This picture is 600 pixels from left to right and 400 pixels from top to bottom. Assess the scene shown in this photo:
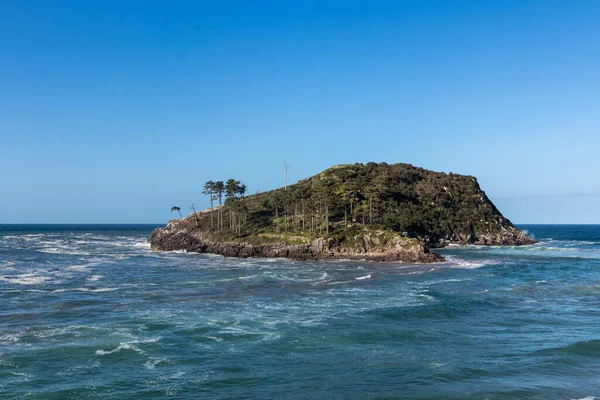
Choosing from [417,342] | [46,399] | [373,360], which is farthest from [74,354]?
[417,342]

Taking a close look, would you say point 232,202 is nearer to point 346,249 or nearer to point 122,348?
point 346,249

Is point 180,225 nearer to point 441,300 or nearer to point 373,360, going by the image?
point 441,300

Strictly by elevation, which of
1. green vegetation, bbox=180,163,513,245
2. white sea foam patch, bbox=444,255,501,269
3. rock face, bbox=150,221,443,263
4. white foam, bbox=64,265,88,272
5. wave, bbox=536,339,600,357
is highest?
green vegetation, bbox=180,163,513,245

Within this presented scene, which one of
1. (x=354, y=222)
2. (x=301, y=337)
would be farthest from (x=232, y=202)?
(x=301, y=337)

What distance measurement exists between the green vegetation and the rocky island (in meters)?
0.29

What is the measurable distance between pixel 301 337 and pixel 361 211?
10709cm

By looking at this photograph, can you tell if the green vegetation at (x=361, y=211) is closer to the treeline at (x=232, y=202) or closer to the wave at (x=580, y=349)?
the treeline at (x=232, y=202)

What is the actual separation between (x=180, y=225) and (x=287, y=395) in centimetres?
13538

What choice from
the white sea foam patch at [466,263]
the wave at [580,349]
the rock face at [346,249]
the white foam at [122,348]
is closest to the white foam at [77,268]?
the rock face at [346,249]

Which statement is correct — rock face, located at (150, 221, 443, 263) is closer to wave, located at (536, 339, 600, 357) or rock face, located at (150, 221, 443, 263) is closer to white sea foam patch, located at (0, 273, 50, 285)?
white sea foam patch, located at (0, 273, 50, 285)

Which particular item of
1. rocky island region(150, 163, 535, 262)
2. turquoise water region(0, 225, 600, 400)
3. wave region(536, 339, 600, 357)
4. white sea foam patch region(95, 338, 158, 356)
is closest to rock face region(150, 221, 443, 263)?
rocky island region(150, 163, 535, 262)

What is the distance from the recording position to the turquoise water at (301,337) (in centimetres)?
2741

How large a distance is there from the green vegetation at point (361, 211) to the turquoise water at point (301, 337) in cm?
4981

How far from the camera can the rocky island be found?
349 feet
